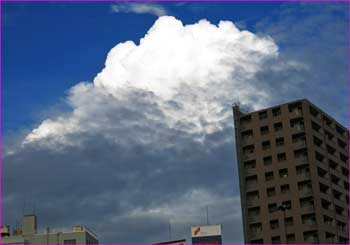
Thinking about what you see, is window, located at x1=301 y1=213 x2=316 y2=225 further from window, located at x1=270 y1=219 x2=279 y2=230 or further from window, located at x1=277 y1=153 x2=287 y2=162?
window, located at x1=277 y1=153 x2=287 y2=162

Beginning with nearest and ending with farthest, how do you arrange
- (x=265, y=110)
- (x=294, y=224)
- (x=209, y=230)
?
(x=294, y=224) → (x=265, y=110) → (x=209, y=230)

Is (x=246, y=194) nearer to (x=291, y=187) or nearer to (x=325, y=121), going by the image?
(x=291, y=187)

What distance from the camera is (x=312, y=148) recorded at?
4985 inches

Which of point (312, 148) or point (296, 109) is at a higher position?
point (296, 109)

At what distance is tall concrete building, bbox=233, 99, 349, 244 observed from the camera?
122688 millimetres

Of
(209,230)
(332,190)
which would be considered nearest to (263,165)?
(332,190)

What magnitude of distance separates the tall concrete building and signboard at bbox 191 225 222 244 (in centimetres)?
2896

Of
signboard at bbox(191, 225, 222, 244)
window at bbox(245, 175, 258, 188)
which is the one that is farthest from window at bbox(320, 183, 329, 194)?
signboard at bbox(191, 225, 222, 244)

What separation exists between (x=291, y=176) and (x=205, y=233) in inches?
1559

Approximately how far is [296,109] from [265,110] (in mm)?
6229

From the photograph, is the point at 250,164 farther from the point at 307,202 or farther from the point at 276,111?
the point at 307,202

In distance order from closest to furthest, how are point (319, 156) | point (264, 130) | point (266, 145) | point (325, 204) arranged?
point (325, 204)
point (319, 156)
point (266, 145)
point (264, 130)

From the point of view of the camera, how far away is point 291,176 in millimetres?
125375

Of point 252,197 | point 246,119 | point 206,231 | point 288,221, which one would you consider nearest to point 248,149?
point 246,119
